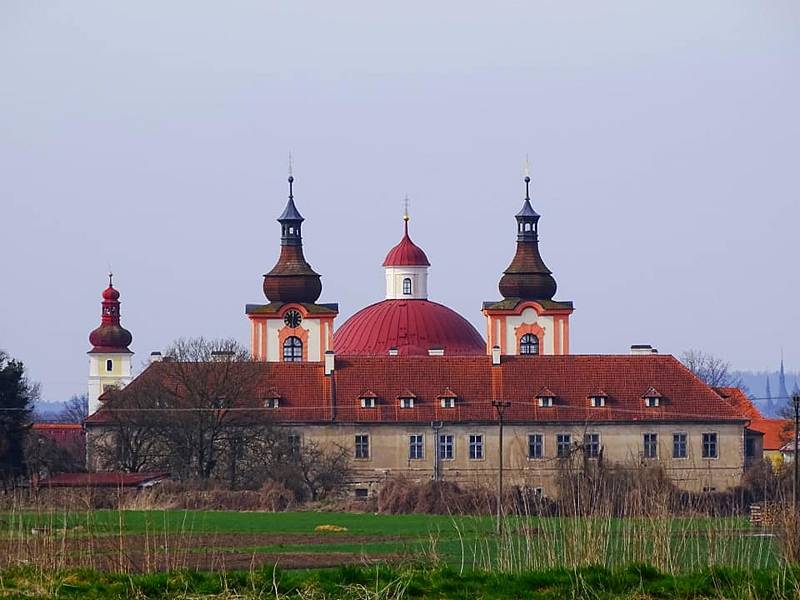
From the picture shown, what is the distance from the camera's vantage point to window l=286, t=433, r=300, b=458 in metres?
74.2

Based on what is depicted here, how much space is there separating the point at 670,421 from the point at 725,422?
2039mm

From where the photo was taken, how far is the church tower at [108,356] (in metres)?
108

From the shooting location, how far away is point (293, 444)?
76.4 meters

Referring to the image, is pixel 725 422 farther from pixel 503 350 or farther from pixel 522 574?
pixel 522 574

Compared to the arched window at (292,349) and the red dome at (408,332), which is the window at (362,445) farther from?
the red dome at (408,332)

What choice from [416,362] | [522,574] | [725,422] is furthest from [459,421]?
[522,574]

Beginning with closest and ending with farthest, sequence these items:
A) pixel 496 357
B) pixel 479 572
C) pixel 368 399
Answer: pixel 479 572 → pixel 368 399 → pixel 496 357

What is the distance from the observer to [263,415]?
7550cm

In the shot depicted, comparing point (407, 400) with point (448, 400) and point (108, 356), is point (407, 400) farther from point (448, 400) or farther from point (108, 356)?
point (108, 356)

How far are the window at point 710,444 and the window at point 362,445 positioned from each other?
1248 centimetres

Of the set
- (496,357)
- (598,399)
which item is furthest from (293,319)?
(598,399)

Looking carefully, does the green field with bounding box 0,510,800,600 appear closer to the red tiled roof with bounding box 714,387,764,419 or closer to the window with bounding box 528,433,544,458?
the window with bounding box 528,433,544,458

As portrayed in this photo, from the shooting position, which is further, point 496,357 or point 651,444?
point 496,357

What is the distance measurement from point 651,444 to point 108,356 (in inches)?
1480
